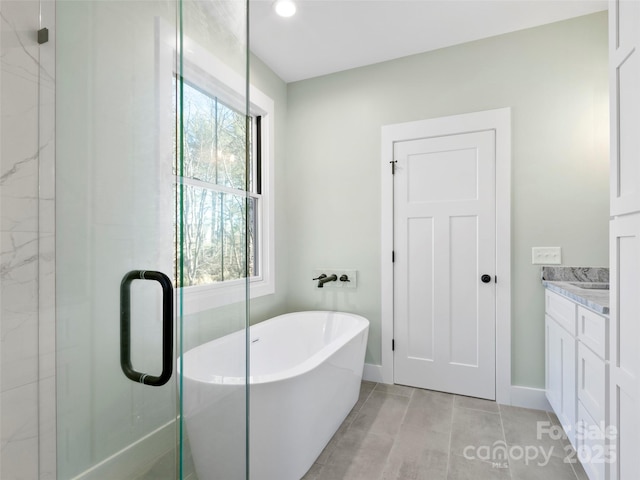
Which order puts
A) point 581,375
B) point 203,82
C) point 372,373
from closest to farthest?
point 203,82
point 581,375
point 372,373

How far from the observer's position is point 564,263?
2.29 metres

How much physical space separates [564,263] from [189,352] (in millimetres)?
2463

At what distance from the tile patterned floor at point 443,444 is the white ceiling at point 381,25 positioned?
270 cm

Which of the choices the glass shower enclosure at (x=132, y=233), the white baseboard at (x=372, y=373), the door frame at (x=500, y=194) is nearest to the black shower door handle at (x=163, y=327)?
the glass shower enclosure at (x=132, y=233)

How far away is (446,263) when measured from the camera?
102 inches

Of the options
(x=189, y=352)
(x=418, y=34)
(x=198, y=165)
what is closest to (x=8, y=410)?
(x=189, y=352)

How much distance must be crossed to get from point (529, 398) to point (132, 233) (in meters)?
2.69

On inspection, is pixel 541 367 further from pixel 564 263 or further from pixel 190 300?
pixel 190 300

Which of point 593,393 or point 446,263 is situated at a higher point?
point 446,263

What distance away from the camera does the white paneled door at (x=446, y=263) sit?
2.49 meters

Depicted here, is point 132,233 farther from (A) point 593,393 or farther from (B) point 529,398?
(B) point 529,398

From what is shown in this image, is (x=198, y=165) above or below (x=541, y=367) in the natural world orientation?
above

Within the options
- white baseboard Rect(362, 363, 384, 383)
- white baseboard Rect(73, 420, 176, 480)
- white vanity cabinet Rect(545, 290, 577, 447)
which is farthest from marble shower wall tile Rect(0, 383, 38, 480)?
white vanity cabinet Rect(545, 290, 577, 447)

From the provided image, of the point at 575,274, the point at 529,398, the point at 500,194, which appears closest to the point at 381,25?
the point at 500,194
